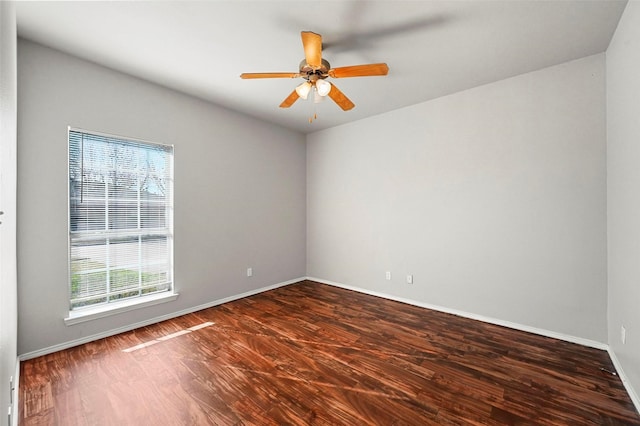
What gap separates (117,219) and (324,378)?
2701mm

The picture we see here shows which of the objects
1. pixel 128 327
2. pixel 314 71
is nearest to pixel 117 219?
pixel 128 327

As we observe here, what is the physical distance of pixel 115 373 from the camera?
7.20 ft

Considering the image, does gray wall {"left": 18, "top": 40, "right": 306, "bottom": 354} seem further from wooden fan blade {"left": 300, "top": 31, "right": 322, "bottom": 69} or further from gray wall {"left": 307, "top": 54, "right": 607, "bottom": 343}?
wooden fan blade {"left": 300, "top": 31, "right": 322, "bottom": 69}

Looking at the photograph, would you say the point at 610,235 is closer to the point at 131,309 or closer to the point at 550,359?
the point at 550,359

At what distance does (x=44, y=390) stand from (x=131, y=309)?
103 centimetres

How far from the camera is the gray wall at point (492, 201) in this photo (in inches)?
104

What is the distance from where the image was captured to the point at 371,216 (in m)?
4.28

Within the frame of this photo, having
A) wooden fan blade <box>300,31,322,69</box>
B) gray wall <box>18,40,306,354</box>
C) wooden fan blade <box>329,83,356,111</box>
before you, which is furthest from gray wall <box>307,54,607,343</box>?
wooden fan blade <box>300,31,322,69</box>

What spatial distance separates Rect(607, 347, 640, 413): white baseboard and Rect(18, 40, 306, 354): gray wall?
13.1ft

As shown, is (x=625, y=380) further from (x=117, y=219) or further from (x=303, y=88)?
(x=117, y=219)

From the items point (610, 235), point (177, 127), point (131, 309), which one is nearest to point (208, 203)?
point (177, 127)

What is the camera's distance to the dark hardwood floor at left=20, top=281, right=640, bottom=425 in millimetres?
→ 1757

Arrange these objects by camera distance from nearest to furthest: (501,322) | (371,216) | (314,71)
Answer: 1. (314,71)
2. (501,322)
3. (371,216)

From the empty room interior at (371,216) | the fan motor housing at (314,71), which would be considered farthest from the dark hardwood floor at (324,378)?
the fan motor housing at (314,71)
